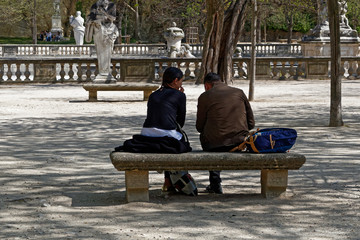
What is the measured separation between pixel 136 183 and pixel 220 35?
15971mm

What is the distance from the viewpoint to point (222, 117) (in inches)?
320

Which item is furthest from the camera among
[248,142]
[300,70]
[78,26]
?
[78,26]

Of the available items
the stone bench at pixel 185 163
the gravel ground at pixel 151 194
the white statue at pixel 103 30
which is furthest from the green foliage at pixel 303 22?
the stone bench at pixel 185 163

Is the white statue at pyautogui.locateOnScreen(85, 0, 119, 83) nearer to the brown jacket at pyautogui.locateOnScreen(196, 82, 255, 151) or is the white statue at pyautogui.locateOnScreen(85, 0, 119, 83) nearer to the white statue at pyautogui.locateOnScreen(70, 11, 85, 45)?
the brown jacket at pyautogui.locateOnScreen(196, 82, 255, 151)

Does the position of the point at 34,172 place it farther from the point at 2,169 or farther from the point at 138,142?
the point at 138,142

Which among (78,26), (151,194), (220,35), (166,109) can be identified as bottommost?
(151,194)

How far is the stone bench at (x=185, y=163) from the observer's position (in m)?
7.47

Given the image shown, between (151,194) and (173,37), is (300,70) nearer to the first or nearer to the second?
(173,37)

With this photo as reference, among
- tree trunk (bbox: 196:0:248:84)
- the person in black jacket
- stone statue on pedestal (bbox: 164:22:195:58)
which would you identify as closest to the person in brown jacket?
the person in black jacket

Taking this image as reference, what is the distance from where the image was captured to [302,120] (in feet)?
51.5

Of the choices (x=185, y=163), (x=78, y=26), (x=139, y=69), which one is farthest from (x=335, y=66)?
(x=78, y=26)

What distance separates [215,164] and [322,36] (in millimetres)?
29550

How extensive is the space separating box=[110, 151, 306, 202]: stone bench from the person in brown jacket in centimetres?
36

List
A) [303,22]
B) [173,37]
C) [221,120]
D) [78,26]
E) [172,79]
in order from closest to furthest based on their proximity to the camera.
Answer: [172,79], [221,120], [173,37], [78,26], [303,22]
